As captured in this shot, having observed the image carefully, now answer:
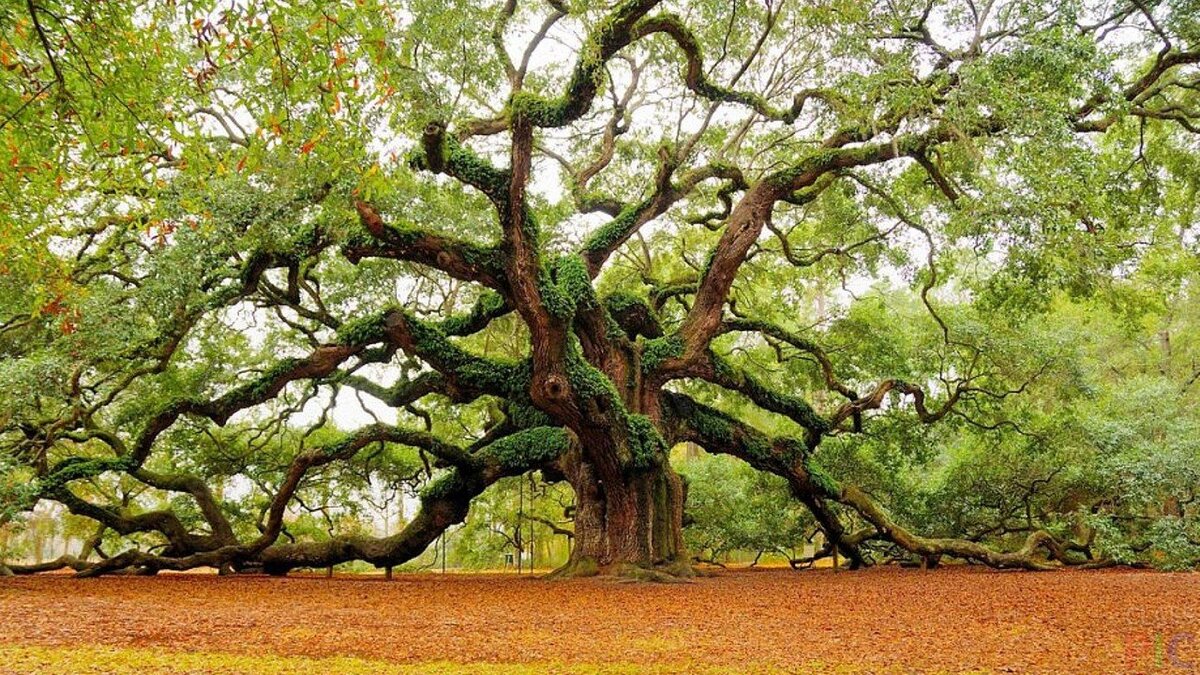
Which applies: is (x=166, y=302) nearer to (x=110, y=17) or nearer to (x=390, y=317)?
(x=390, y=317)

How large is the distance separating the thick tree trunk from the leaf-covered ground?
50.2 inches

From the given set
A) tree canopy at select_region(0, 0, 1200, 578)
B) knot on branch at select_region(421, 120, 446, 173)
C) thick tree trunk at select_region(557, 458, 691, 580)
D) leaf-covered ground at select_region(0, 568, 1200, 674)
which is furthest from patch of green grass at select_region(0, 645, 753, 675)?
thick tree trunk at select_region(557, 458, 691, 580)

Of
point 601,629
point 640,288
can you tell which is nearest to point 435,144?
point 601,629

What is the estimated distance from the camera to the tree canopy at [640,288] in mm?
6977

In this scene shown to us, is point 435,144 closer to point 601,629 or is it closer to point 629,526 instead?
point 601,629

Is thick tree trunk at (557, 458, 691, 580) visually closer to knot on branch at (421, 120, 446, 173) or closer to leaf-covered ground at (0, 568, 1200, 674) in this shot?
leaf-covered ground at (0, 568, 1200, 674)

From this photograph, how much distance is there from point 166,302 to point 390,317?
2415 millimetres

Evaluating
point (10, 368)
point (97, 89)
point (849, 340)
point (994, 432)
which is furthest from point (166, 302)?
point (994, 432)

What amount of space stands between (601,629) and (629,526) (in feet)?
15.2

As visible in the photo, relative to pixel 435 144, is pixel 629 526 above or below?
below

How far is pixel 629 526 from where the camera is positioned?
9.57m

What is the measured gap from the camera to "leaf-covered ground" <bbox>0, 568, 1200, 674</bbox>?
3.62 metres

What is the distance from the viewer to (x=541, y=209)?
11305 millimetres

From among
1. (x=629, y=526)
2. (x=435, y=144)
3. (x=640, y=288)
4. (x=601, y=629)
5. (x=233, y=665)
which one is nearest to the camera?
(x=233, y=665)
